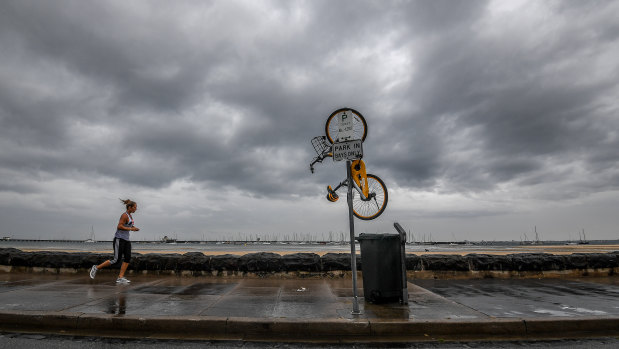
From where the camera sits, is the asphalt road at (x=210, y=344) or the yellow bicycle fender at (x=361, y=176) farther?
the yellow bicycle fender at (x=361, y=176)

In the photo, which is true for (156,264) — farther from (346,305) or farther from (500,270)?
(500,270)

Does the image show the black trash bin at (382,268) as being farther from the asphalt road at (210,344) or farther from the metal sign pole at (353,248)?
the asphalt road at (210,344)

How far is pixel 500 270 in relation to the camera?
8.75 meters

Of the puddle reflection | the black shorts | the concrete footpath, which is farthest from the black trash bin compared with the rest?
the black shorts

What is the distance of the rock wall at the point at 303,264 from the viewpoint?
8.46 meters

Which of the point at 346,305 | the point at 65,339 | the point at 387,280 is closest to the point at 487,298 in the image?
the point at 387,280

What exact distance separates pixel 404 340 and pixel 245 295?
10.1 ft

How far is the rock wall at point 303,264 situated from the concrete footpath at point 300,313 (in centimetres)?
146

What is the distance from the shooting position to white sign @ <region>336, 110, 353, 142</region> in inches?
210

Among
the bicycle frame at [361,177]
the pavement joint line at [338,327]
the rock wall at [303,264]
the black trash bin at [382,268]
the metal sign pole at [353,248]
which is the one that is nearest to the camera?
the pavement joint line at [338,327]

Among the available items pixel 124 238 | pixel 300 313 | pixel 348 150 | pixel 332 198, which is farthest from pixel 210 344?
pixel 124 238

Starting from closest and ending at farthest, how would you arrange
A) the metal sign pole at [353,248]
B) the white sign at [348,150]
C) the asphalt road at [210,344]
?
the asphalt road at [210,344]
the metal sign pole at [353,248]
the white sign at [348,150]

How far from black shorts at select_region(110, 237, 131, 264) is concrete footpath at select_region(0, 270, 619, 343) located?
2.28 ft

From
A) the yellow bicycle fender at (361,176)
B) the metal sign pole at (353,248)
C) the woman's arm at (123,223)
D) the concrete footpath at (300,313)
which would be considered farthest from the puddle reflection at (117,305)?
the yellow bicycle fender at (361,176)
